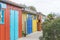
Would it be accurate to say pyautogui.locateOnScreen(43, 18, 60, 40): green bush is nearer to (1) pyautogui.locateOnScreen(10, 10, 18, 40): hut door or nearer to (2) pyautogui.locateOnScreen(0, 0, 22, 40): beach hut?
(2) pyautogui.locateOnScreen(0, 0, 22, 40): beach hut

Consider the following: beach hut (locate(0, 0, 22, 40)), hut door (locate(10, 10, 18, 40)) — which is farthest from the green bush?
hut door (locate(10, 10, 18, 40))

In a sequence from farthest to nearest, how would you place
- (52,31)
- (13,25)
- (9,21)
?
(13,25) → (9,21) → (52,31)

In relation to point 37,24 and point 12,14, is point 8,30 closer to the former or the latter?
point 12,14

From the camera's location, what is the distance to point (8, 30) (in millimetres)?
18375

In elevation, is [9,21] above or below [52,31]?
below

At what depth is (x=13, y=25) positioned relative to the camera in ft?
65.8

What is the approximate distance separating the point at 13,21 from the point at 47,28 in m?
11.6

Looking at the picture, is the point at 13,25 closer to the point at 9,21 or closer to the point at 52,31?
the point at 9,21

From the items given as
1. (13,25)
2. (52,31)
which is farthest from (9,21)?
(52,31)

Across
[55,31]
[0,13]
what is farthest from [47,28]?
[0,13]

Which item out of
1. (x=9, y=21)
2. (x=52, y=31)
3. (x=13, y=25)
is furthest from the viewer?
(x=13, y=25)

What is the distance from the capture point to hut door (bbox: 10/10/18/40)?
63.8ft

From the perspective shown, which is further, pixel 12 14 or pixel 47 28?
pixel 12 14

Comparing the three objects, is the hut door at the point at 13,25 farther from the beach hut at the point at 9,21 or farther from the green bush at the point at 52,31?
the green bush at the point at 52,31
